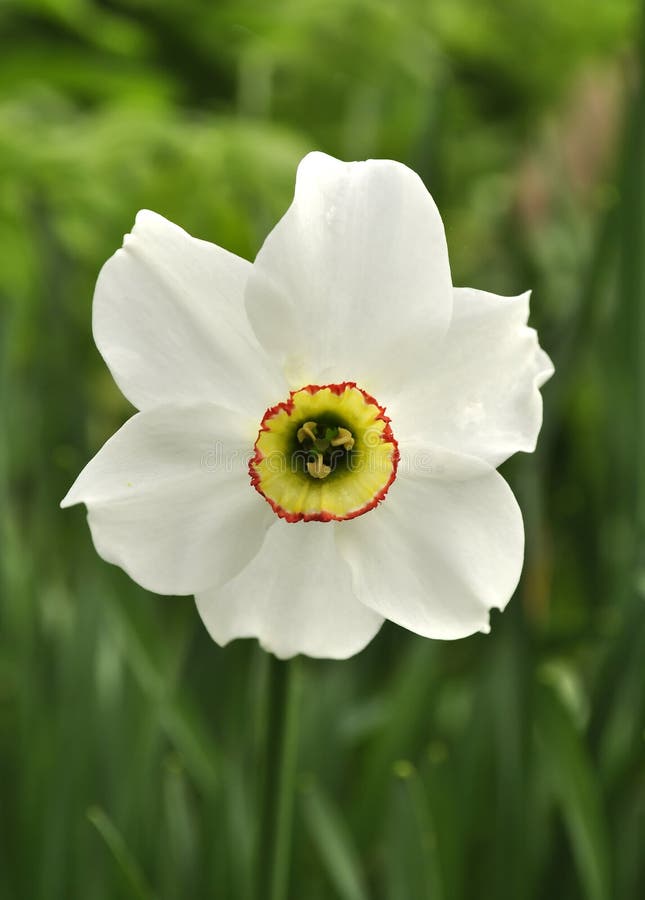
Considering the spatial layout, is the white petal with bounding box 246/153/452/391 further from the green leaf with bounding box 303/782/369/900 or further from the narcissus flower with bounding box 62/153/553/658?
the green leaf with bounding box 303/782/369/900

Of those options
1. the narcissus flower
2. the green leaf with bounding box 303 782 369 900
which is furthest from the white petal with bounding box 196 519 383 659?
the green leaf with bounding box 303 782 369 900

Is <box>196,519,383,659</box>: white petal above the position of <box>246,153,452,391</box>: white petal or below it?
below

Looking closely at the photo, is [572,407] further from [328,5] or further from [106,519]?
[328,5]

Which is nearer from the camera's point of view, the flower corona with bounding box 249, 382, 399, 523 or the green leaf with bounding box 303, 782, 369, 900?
the flower corona with bounding box 249, 382, 399, 523

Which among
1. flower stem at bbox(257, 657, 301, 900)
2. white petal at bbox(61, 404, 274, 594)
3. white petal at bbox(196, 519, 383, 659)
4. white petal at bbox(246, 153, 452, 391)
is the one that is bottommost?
flower stem at bbox(257, 657, 301, 900)

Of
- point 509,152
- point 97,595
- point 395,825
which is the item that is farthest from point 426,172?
point 509,152
